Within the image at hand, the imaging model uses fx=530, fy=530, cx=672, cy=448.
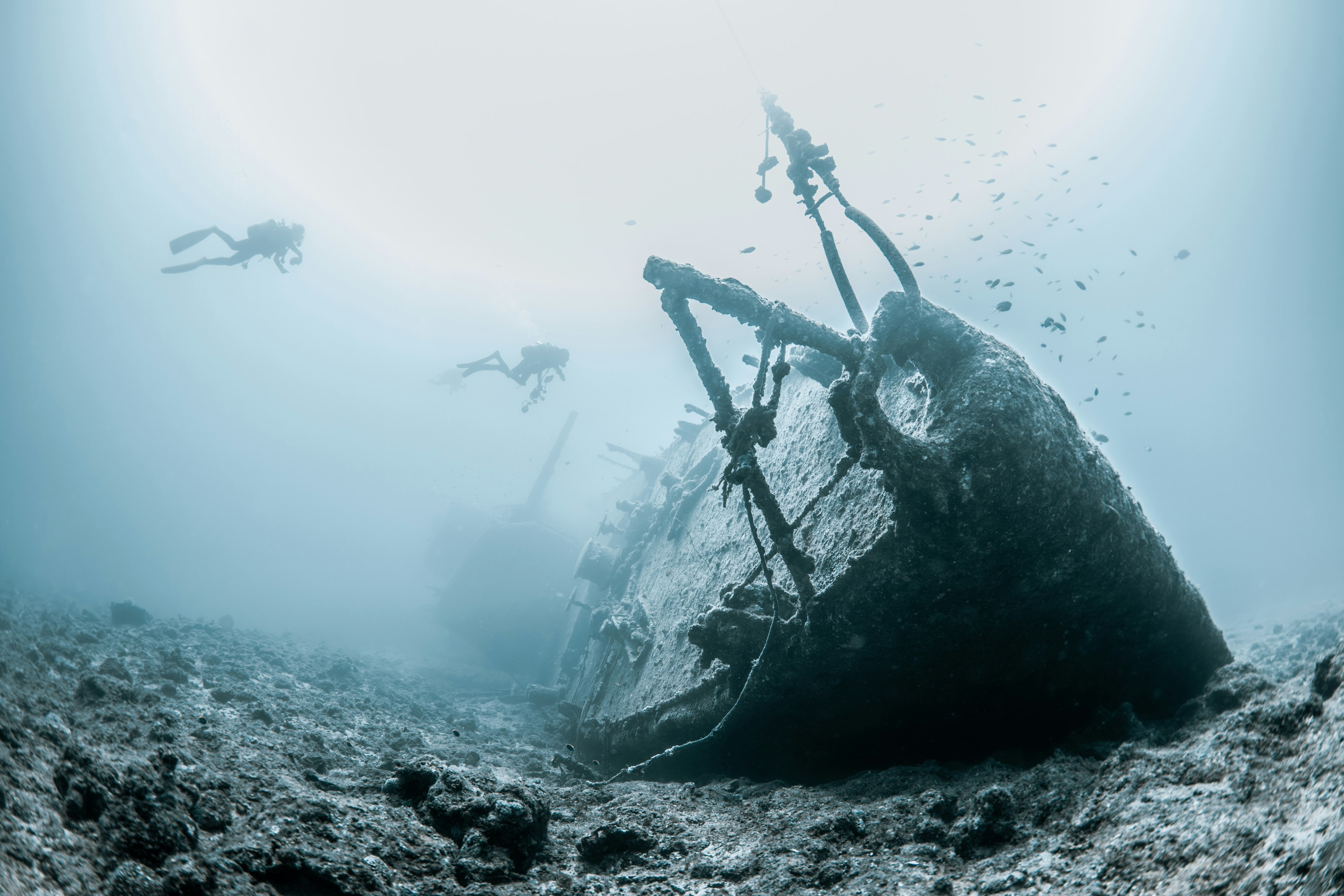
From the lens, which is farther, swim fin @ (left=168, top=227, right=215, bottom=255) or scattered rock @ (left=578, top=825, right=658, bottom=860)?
swim fin @ (left=168, top=227, right=215, bottom=255)

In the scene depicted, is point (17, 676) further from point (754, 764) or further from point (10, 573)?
point (10, 573)

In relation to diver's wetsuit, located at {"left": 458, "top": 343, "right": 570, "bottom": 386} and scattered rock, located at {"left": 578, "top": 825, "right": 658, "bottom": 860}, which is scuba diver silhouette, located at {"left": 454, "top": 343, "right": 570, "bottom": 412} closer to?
diver's wetsuit, located at {"left": 458, "top": 343, "right": 570, "bottom": 386}

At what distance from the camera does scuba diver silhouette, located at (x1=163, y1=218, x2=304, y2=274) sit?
36.3ft

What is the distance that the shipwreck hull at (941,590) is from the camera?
291 cm

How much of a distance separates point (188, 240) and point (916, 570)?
570 inches

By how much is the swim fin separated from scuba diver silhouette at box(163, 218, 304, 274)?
25 mm

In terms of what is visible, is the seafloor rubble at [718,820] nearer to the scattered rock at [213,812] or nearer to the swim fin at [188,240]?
the scattered rock at [213,812]

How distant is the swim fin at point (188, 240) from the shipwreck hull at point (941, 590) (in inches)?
468

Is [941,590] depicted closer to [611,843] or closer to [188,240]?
[611,843]

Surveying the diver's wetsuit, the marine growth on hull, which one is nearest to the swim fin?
the diver's wetsuit

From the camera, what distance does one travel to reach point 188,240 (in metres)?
10.8

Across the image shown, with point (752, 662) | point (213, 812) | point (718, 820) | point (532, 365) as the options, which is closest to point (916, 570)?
point (752, 662)

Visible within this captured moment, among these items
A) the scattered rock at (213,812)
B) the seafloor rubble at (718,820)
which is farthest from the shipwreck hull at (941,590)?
the scattered rock at (213,812)

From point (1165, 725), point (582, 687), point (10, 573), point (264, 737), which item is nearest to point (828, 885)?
point (1165, 725)
